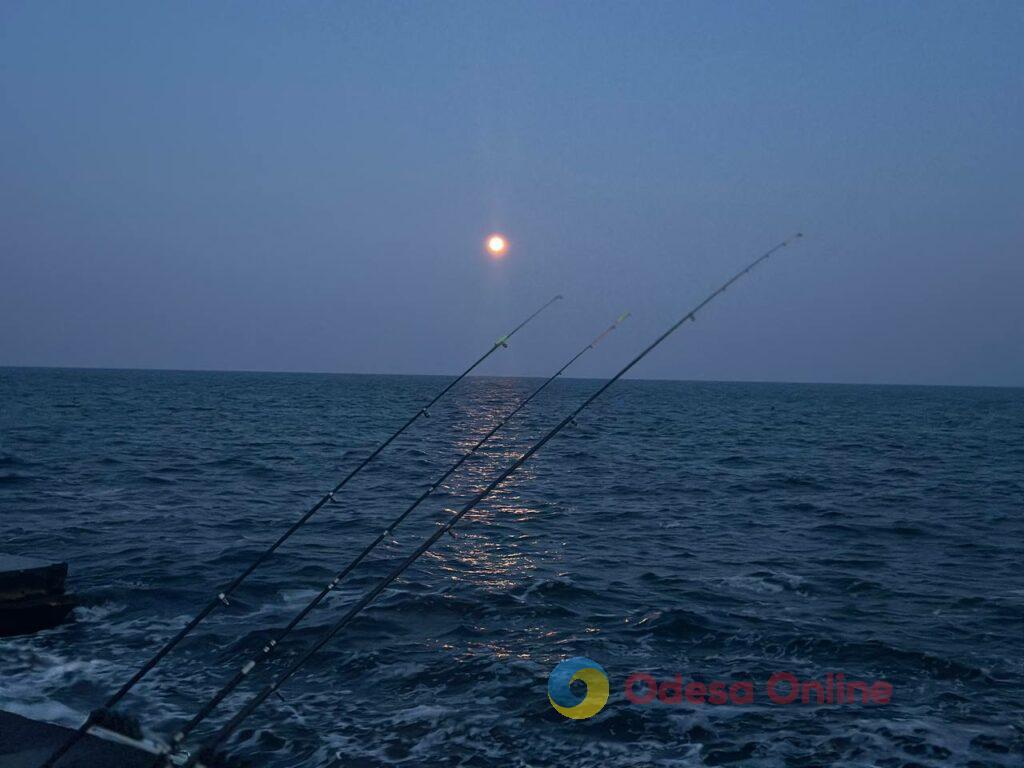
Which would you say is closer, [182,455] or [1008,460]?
[182,455]

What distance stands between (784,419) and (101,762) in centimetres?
5548

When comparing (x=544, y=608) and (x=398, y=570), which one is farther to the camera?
(x=544, y=608)

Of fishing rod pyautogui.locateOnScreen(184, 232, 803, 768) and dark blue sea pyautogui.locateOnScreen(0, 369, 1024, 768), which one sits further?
dark blue sea pyautogui.locateOnScreen(0, 369, 1024, 768)

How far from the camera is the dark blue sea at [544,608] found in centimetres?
642

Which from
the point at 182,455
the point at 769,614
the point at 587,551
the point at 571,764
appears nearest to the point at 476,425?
the point at 182,455

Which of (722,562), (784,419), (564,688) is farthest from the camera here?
(784,419)

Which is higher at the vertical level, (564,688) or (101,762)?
(101,762)

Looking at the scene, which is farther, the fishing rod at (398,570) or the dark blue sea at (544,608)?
the dark blue sea at (544,608)

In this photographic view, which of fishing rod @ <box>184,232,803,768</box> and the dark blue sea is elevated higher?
fishing rod @ <box>184,232,803,768</box>

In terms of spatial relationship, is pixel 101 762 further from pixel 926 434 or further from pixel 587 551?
pixel 926 434

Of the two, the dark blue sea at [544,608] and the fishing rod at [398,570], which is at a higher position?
the fishing rod at [398,570]

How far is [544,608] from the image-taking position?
9.70 m

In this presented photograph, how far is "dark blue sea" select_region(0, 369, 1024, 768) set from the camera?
253 inches

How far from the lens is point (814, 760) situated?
5996 mm
